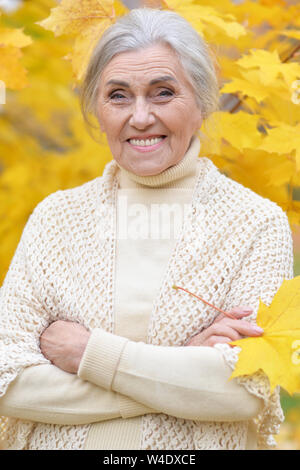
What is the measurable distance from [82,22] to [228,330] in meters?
1.08

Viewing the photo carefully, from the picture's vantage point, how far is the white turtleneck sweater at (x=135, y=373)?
1.62 m

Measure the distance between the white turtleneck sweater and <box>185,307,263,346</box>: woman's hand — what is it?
7 centimetres

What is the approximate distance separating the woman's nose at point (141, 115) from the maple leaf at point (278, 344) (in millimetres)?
548

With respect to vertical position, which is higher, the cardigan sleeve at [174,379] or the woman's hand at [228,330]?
the woman's hand at [228,330]

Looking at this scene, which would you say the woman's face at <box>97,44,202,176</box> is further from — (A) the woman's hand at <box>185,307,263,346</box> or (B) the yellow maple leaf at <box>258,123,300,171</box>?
(A) the woman's hand at <box>185,307,263,346</box>

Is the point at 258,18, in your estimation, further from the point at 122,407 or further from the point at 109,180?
the point at 122,407

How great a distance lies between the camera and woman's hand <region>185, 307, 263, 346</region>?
5.46 ft

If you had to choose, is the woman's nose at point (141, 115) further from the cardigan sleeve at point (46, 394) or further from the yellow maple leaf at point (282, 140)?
the cardigan sleeve at point (46, 394)

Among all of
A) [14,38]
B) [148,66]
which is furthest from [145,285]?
[14,38]

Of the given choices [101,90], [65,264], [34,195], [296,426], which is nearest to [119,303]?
[65,264]

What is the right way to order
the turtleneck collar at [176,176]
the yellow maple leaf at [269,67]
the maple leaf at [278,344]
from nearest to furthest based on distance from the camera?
the maple leaf at [278,344] < the turtleneck collar at [176,176] < the yellow maple leaf at [269,67]

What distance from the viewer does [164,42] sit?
5.95ft

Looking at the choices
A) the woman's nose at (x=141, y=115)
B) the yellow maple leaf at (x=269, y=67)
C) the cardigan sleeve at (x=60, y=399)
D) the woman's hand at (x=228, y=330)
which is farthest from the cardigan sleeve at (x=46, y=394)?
the yellow maple leaf at (x=269, y=67)

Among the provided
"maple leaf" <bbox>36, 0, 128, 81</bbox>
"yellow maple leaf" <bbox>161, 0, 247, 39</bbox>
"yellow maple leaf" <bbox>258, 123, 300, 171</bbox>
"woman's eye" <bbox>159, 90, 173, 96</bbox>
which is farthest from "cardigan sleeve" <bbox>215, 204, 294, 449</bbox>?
"maple leaf" <bbox>36, 0, 128, 81</bbox>
